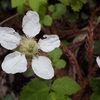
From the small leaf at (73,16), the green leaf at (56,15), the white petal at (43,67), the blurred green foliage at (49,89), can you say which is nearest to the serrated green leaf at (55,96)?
the blurred green foliage at (49,89)

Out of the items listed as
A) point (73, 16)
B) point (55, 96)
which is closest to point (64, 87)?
point (55, 96)

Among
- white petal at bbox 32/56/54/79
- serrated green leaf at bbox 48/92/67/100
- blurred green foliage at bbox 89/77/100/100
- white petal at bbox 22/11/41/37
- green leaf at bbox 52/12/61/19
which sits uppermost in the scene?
white petal at bbox 22/11/41/37

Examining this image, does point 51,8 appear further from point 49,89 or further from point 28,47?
point 49,89

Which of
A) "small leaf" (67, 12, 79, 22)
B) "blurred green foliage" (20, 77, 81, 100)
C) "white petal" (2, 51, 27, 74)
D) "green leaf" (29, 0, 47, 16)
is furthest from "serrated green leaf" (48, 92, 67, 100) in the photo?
"small leaf" (67, 12, 79, 22)

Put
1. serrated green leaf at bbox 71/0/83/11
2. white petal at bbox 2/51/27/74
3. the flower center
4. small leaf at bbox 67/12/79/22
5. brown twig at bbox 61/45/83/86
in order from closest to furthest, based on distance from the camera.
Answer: white petal at bbox 2/51/27/74 < the flower center < brown twig at bbox 61/45/83/86 < serrated green leaf at bbox 71/0/83/11 < small leaf at bbox 67/12/79/22

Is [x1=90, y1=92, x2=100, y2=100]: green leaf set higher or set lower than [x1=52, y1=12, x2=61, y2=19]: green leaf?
lower

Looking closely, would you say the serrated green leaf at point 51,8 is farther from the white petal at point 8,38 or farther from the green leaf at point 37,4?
the white petal at point 8,38

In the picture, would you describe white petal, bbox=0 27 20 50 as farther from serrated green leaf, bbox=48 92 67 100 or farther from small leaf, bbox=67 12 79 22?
small leaf, bbox=67 12 79 22
